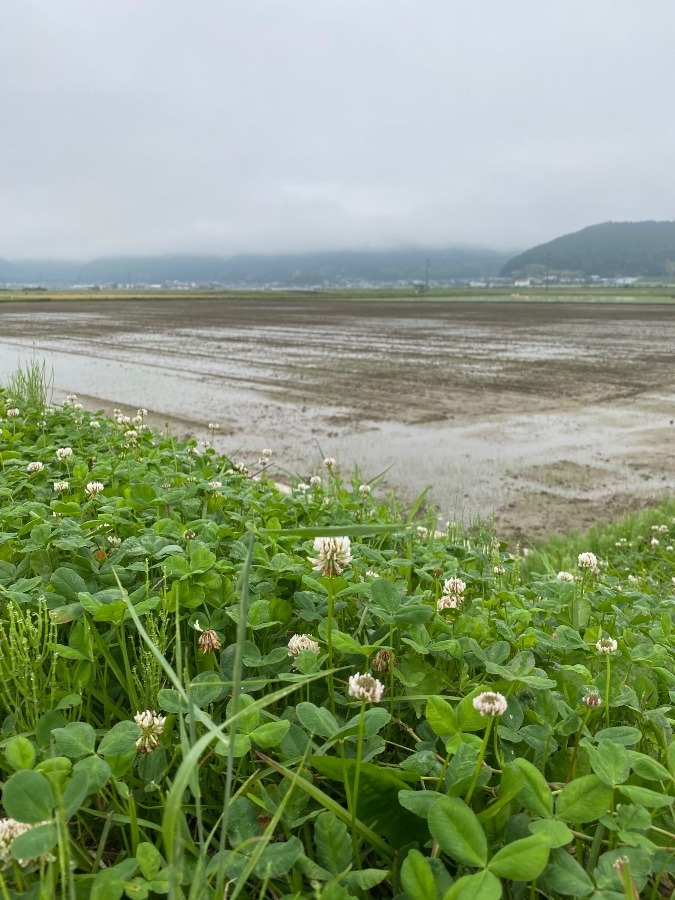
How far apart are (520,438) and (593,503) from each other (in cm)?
304

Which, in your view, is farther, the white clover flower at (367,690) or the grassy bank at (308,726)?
the white clover flower at (367,690)

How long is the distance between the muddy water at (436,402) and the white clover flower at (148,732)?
4.47m

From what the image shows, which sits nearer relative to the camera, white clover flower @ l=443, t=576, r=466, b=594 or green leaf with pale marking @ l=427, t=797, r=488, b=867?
green leaf with pale marking @ l=427, t=797, r=488, b=867

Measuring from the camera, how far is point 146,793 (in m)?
1.53

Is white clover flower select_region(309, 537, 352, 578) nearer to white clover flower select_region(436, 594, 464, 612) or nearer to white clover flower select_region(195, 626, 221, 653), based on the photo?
white clover flower select_region(195, 626, 221, 653)

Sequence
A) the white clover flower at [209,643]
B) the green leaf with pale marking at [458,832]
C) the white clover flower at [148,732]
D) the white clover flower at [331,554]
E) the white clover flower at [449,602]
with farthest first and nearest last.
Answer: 1. the white clover flower at [449,602]
2. the white clover flower at [209,643]
3. the white clover flower at [331,554]
4. the white clover flower at [148,732]
5. the green leaf with pale marking at [458,832]

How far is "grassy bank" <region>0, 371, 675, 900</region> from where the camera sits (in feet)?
3.88

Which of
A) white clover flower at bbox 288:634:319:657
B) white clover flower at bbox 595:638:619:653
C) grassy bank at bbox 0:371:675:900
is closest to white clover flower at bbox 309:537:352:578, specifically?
grassy bank at bbox 0:371:675:900

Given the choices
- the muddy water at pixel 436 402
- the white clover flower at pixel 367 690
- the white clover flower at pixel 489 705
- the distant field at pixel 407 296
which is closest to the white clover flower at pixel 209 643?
the white clover flower at pixel 367 690

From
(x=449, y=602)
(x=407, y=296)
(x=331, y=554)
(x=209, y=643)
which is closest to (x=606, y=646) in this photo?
(x=449, y=602)

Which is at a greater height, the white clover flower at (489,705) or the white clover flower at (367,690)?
the white clover flower at (367,690)

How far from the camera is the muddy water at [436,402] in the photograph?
862cm

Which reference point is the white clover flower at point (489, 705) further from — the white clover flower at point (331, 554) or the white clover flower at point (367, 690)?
the white clover flower at point (331, 554)

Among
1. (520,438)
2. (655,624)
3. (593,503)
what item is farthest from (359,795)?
(520,438)
